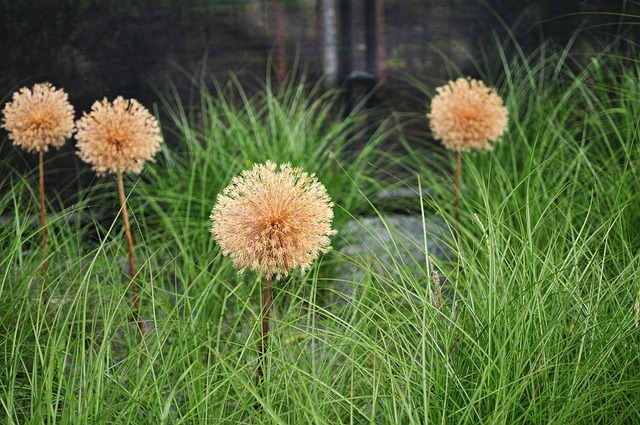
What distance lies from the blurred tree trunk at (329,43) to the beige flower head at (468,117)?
1.18 metres

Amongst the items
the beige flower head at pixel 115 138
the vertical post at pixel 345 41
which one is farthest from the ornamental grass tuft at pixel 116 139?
the vertical post at pixel 345 41

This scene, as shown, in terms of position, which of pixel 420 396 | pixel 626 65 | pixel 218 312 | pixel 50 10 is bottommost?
pixel 218 312

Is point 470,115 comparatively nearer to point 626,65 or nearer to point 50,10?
point 626,65

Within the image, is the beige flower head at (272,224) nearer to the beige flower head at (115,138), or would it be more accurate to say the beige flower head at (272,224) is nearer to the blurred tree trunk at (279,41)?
the beige flower head at (115,138)

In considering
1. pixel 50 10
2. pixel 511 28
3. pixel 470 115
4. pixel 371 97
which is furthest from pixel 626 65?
pixel 50 10

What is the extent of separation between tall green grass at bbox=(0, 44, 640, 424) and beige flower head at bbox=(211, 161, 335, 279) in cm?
12

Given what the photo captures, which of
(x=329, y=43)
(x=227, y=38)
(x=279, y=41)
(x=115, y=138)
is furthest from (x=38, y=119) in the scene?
(x=329, y=43)

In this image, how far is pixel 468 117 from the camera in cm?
270

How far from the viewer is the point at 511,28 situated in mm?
3840

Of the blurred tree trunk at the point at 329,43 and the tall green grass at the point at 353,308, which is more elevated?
the blurred tree trunk at the point at 329,43

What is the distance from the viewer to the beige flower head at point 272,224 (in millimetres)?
1699

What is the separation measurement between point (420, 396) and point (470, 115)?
1.15m

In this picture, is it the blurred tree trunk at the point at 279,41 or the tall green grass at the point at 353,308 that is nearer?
the tall green grass at the point at 353,308

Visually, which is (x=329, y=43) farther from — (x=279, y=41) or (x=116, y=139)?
(x=116, y=139)
